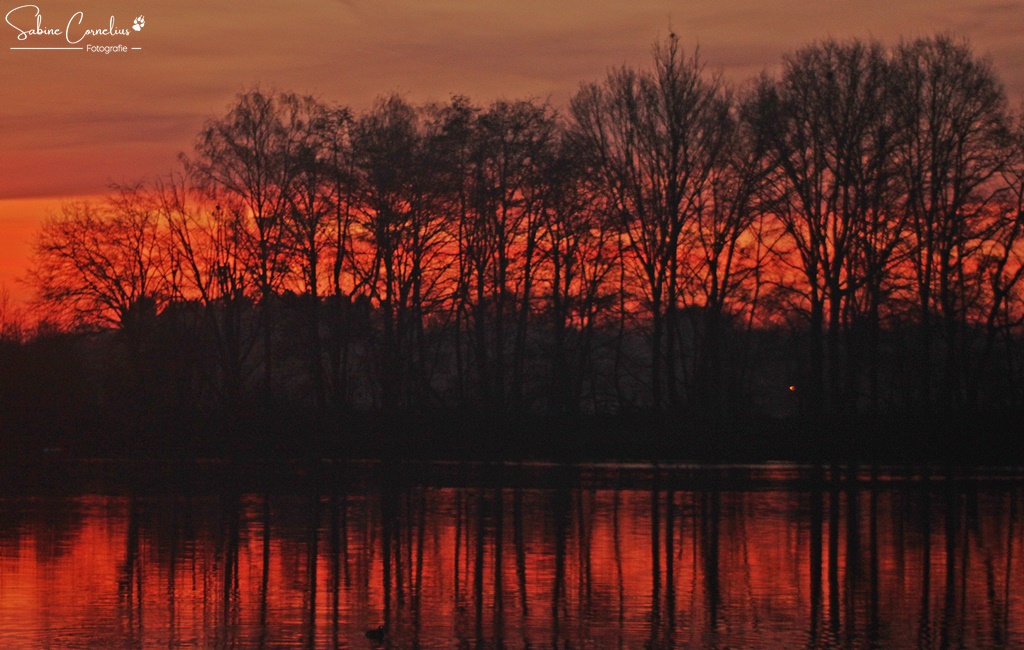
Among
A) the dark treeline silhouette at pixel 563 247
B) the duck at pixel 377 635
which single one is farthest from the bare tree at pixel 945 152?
the duck at pixel 377 635

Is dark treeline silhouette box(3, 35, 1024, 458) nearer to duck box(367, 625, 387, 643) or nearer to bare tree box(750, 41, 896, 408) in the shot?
bare tree box(750, 41, 896, 408)

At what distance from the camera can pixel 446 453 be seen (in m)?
53.4

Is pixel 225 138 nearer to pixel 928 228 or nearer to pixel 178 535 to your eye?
pixel 928 228

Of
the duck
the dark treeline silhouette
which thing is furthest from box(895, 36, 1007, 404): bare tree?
the duck

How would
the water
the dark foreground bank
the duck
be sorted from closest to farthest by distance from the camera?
the duck
the water
the dark foreground bank

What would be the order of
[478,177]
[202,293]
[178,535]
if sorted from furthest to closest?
1. [202,293]
2. [478,177]
3. [178,535]

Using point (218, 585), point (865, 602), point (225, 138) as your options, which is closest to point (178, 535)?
point (218, 585)

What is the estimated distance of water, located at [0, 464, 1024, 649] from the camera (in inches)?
548

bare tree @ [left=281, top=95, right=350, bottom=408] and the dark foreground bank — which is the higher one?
bare tree @ [left=281, top=95, right=350, bottom=408]

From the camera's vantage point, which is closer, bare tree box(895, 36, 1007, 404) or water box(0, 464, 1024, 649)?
water box(0, 464, 1024, 649)

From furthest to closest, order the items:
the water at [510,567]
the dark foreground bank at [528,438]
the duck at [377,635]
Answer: the dark foreground bank at [528,438]
the water at [510,567]
the duck at [377,635]

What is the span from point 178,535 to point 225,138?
4314 cm

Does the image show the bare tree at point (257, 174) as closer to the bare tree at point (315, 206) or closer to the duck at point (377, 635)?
the bare tree at point (315, 206)

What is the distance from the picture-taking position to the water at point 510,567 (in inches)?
548
